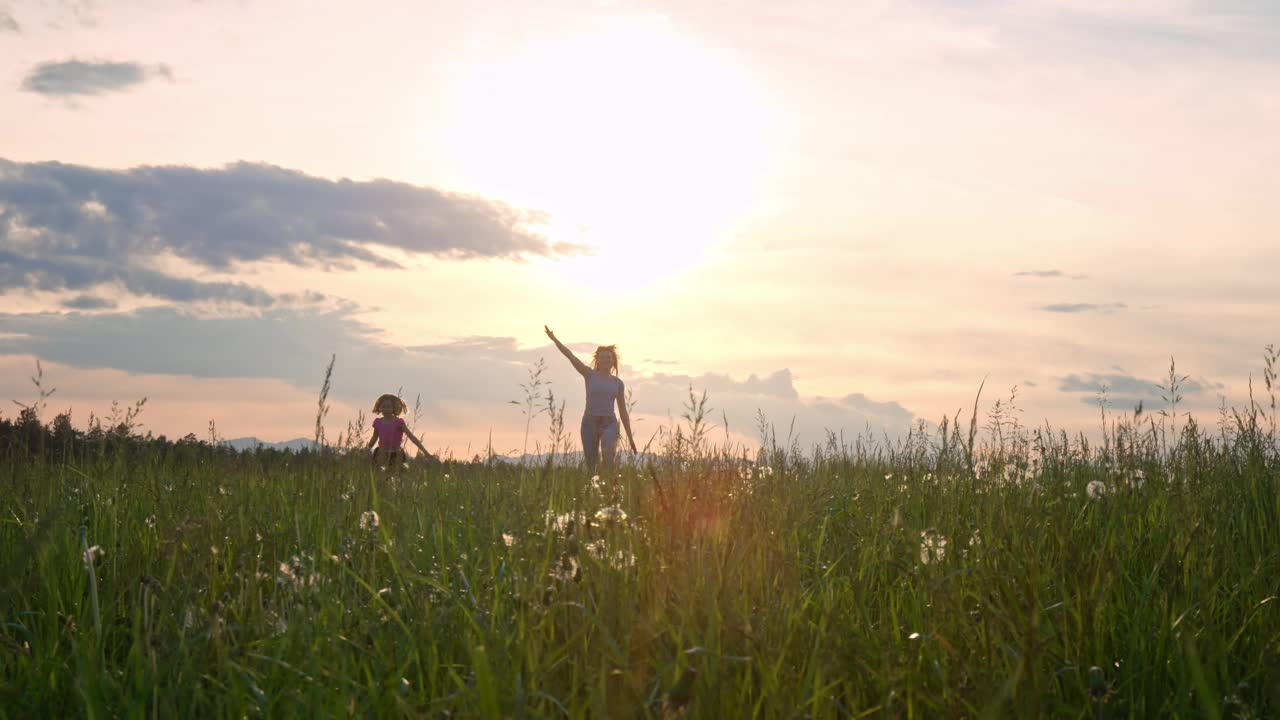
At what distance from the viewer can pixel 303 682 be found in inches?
116

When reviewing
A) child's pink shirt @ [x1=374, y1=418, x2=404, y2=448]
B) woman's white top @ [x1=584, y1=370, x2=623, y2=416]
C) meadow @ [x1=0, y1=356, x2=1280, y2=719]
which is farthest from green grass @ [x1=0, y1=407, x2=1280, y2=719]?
woman's white top @ [x1=584, y1=370, x2=623, y2=416]

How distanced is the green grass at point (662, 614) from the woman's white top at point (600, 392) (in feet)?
31.8

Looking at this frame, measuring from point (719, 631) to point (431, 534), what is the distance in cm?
235

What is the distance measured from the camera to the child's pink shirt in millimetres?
14438

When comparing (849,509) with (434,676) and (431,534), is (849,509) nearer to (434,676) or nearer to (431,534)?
(431,534)

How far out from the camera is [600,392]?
1534cm

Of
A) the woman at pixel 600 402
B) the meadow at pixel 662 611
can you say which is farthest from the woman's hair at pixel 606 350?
Result: the meadow at pixel 662 611

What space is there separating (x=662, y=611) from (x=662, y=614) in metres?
0.03

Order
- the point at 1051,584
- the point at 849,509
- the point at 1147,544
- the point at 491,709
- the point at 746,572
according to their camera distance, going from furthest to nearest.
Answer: the point at 849,509, the point at 1147,544, the point at 1051,584, the point at 746,572, the point at 491,709

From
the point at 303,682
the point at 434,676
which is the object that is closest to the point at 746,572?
the point at 434,676

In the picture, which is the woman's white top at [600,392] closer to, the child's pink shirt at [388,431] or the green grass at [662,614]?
the child's pink shirt at [388,431]

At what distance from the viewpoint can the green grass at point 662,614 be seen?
8.34ft

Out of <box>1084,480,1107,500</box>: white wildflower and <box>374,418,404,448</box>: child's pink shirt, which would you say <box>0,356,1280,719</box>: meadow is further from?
<box>374,418,404,448</box>: child's pink shirt

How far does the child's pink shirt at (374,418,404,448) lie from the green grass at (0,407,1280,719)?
8835mm
